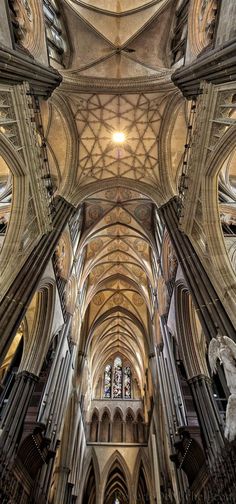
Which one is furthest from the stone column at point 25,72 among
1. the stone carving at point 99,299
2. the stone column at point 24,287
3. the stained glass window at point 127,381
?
the stained glass window at point 127,381

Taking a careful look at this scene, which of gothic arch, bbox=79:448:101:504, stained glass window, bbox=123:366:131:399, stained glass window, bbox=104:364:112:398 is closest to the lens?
gothic arch, bbox=79:448:101:504

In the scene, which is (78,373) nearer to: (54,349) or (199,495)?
(54,349)

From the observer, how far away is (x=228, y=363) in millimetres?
6047

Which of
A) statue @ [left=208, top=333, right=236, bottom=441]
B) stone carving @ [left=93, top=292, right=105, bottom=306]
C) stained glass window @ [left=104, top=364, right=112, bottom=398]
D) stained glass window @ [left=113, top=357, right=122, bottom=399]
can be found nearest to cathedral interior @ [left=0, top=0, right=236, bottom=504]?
statue @ [left=208, top=333, right=236, bottom=441]

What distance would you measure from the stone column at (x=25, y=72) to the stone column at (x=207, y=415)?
9.94m

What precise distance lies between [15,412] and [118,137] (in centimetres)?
1177

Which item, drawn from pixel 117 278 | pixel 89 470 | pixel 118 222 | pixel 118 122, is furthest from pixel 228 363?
pixel 89 470

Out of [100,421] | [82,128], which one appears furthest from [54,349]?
[100,421]

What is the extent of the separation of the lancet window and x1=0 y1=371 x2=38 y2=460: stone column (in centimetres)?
1634

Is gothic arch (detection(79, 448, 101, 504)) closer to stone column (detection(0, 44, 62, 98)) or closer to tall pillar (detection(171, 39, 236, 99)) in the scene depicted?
stone column (detection(0, 44, 62, 98))

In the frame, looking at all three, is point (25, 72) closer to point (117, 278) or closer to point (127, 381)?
point (117, 278)

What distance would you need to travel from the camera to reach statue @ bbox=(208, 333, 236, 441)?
18.2ft

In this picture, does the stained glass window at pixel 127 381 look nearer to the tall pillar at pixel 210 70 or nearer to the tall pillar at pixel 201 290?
the tall pillar at pixel 201 290

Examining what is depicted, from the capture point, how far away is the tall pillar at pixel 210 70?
6758 mm
